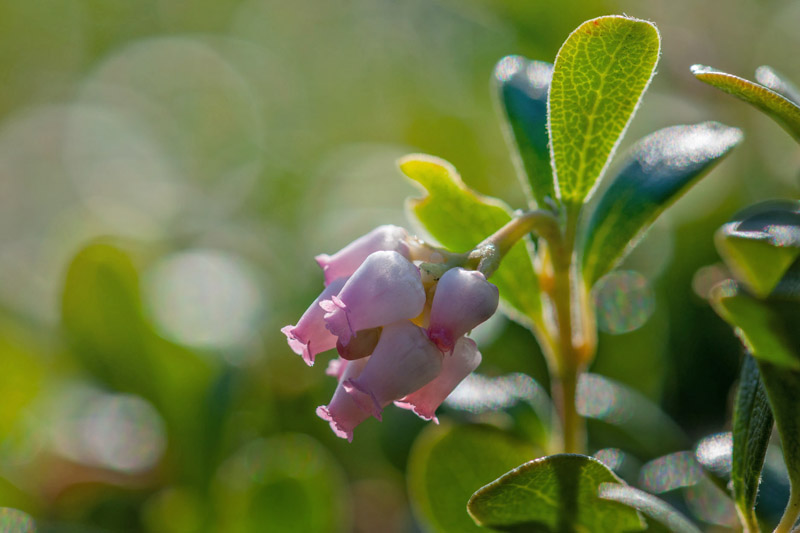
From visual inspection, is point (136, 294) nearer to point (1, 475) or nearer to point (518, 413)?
point (1, 475)

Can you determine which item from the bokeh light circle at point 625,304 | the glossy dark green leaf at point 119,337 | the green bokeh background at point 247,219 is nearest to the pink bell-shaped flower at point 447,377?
the green bokeh background at point 247,219

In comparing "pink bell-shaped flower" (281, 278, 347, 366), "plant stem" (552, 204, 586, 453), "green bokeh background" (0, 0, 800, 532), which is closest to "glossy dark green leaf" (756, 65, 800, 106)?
"plant stem" (552, 204, 586, 453)

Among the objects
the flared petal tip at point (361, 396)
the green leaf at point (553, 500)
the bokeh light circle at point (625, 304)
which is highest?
the flared petal tip at point (361, 396)

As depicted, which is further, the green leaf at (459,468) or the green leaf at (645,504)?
the green leaf at (459,468)

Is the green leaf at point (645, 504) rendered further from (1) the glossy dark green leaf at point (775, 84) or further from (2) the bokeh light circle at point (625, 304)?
(2) the bokeh light circle at point (625, 304)

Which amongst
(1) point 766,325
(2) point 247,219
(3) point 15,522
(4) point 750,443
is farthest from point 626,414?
(2) point 247,219

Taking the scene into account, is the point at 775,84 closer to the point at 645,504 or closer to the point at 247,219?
the point at 645,504

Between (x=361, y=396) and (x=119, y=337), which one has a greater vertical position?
(x=361, y=396)

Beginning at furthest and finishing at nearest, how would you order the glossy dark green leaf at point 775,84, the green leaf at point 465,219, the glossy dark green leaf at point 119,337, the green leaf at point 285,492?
the glossy dark green leaf at point 119,337
the green leaf at point 285,492
the green leaf at point 465,219
the glossy dark green leaf at point 775,84
